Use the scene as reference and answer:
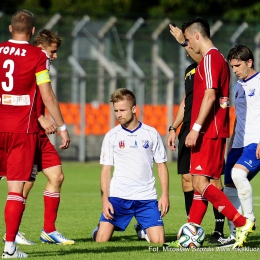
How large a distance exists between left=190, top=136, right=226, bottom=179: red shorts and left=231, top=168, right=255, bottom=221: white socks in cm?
34

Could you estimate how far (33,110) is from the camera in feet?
25.3

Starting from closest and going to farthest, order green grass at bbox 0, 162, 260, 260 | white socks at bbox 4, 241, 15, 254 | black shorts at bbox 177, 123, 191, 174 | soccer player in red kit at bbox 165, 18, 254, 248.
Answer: white socks at bbox 4, 241, 15, 254 → green grass at bbox 0, 162, 260, 260 → soccer player in red kit at bbox 165, 18, 254, 248 → black shorts at bbox 177, 123, 191, 174

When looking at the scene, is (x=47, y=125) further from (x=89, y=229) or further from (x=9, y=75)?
(x=89, y=229)

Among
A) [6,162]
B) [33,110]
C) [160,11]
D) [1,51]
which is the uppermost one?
[160,11]

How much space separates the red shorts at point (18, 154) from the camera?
760 centimetres

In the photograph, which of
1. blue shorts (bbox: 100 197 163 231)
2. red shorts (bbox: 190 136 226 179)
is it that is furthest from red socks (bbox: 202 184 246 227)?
blue shorts (bbox: 100 197 163 231)

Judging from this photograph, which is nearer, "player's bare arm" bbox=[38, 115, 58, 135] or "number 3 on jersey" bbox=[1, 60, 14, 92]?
"number 3 on jersey" bbox=[1, 60, 14, 92]

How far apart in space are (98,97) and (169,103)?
2173 millimetres

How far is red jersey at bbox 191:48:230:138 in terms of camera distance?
27.0ft

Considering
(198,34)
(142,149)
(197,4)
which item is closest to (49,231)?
(142,149)

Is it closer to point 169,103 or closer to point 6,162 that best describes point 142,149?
point 6,162

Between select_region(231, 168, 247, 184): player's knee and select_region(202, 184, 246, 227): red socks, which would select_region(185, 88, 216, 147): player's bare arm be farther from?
select_region(231, 168, 247, 184): player's knee

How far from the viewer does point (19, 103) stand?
7.66 m

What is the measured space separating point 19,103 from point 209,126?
1937 millimetres
